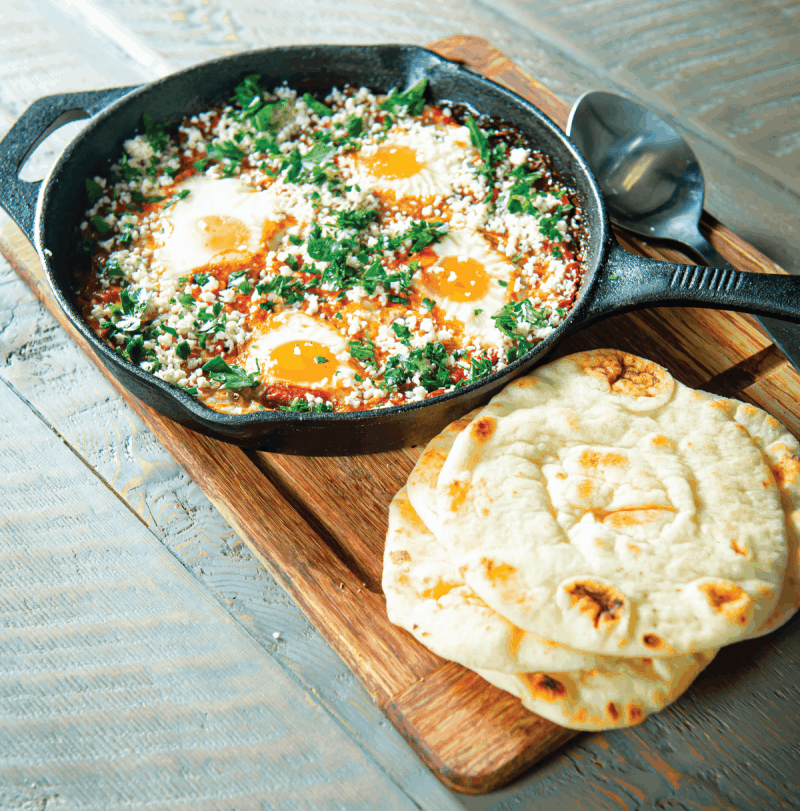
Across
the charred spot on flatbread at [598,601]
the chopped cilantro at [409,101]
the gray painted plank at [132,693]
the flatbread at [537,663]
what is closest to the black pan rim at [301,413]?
the chopped cilantro at [409,101]

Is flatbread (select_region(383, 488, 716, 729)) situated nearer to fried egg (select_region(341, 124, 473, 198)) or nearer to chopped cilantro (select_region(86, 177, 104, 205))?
fried egg (select_region(341, 124, 473, 198))

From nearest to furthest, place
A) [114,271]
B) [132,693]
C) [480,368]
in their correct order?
1. [132,693]
2. [480,368]
3. [114,271]

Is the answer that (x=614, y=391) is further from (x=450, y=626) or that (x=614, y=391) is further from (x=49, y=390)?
(x=49, y=390)

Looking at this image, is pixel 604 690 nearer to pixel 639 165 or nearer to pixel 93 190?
pixel 639 165

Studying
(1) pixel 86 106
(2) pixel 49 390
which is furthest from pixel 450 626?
(1) pixel 86 106

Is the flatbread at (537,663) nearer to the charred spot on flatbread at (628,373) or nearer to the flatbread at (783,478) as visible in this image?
the flatbread at (783,478)

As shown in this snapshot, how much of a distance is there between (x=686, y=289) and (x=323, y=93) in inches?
67.0

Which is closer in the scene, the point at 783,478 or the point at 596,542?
the point at 596,542

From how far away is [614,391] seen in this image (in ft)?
6.74

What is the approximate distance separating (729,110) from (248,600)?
11.2ft

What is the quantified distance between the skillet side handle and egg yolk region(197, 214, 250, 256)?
1.19m

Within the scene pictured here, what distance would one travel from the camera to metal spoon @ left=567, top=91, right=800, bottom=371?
2.70 m

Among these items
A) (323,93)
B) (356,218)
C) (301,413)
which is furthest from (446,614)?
(323,93)

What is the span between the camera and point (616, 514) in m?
1.78
